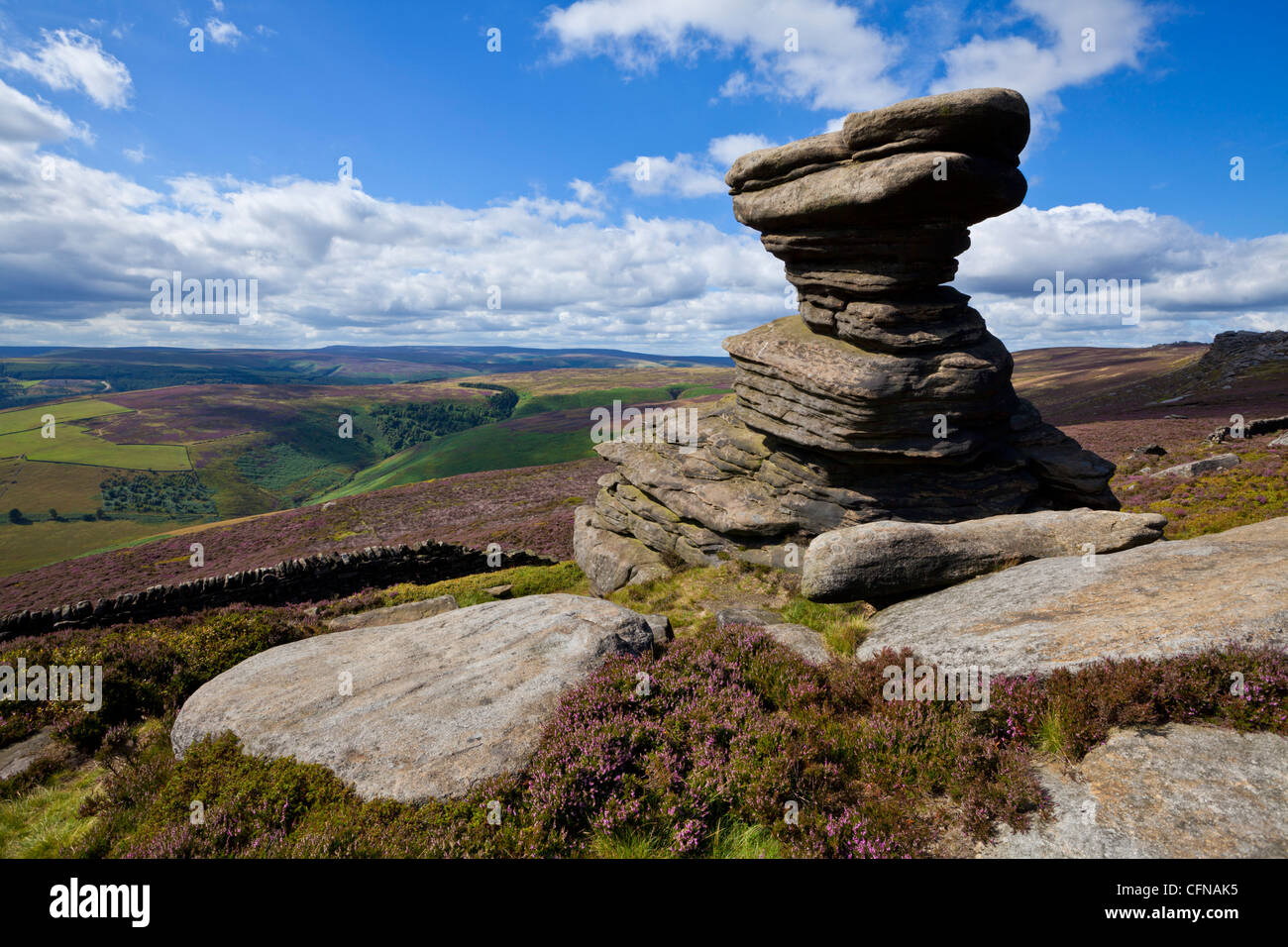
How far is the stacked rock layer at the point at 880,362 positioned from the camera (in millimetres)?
18125

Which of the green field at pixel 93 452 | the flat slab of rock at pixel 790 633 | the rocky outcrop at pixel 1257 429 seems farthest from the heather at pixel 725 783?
the green field at pixel 93 452

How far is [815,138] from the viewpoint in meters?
20.2

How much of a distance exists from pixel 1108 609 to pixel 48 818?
18.7m

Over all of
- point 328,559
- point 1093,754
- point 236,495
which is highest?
point 1093,754

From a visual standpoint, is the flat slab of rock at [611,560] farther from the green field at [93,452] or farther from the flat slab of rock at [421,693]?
the green field at [93,452]

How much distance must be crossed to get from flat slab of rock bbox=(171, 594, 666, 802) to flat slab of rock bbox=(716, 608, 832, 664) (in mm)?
2184

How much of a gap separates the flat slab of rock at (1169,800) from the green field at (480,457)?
458ft

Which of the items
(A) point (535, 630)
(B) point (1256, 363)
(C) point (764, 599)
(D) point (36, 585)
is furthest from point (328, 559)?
(B) point (1256, 363)

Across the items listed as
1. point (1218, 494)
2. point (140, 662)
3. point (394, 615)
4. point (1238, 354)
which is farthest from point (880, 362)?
point (1238, 354)

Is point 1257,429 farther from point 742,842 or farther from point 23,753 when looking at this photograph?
point 23,753

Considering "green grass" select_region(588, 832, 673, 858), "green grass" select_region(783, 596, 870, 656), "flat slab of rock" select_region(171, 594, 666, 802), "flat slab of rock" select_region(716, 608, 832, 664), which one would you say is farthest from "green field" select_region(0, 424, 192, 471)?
"green grass" select_region(588, 832, 673, 858)
